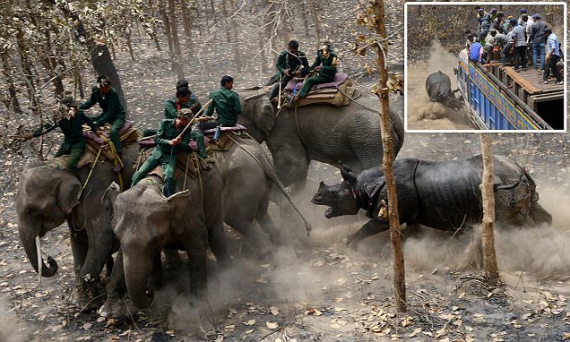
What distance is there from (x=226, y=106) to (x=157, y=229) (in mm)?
3019

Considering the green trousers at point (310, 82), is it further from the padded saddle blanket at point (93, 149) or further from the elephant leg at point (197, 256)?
the elephant leg at point (197, 256)

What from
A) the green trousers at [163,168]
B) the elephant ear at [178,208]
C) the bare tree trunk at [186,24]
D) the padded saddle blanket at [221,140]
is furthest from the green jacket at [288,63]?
the bare tree trunk at [186,24]

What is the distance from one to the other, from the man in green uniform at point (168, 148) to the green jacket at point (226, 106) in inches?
64.2

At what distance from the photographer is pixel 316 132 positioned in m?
13.0

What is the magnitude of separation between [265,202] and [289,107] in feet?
6.37

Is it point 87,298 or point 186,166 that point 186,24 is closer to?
point 186,166

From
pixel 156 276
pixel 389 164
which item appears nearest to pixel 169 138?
pixel 156 276

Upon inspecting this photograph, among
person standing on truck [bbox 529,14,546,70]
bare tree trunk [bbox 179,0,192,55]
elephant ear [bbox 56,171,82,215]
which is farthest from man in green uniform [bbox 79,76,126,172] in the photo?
bare tree trunk [bbox 179,0,192,55]

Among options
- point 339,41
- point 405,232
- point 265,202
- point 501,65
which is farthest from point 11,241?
point 339,41

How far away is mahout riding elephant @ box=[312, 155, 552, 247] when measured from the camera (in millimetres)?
10602

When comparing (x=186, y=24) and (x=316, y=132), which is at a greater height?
(x=186, y=24)

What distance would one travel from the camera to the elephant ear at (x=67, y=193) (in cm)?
1024

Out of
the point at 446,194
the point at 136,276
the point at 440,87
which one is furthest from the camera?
the point at 446,194

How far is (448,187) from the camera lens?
1092cm
